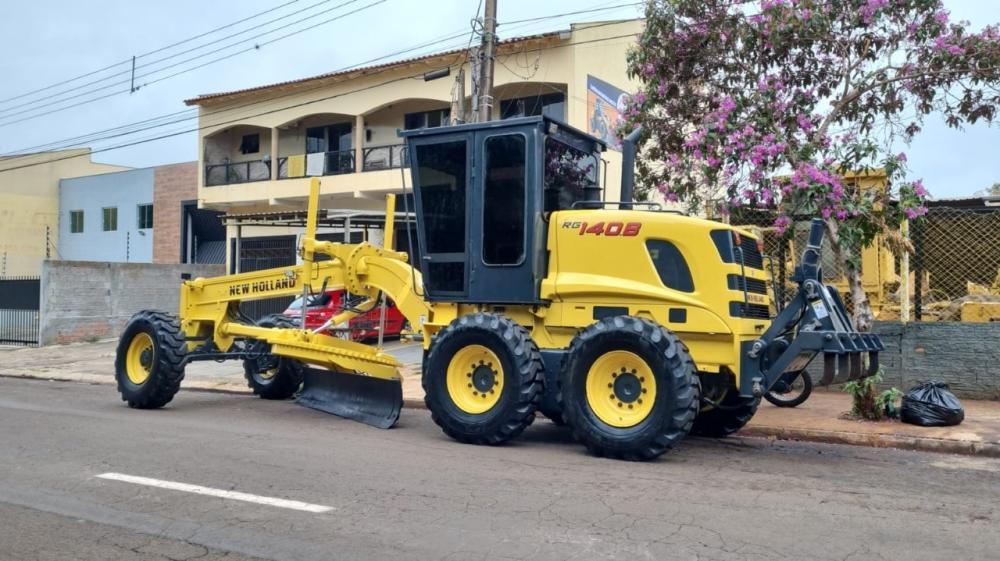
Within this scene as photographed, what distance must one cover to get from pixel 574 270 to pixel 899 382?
5.96 metres

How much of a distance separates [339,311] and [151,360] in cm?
264

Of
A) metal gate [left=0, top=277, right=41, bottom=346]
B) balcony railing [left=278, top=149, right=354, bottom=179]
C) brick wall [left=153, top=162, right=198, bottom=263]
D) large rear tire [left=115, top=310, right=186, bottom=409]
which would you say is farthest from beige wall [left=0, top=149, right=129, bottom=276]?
large rear tire [left=115, top=310, right=186, bottom=409]

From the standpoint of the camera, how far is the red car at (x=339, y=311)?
10922 mm

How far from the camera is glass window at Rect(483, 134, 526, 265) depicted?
8.35m

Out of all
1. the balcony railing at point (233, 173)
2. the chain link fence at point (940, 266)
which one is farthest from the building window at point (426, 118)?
the chain link fence at point (940, 266)

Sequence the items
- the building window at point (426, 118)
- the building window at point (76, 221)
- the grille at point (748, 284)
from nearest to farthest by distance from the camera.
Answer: the grille at point (748, 284) < the building window at point (426, 118) < the building window at point (76, 221)

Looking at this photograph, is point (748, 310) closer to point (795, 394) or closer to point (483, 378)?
point (483, 378)

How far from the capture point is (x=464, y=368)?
8375 mm

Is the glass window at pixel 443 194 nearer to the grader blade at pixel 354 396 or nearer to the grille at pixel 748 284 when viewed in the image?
the grader blade at pixel 354 396

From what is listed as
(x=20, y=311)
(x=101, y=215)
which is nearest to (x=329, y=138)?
(x=20, y=311)

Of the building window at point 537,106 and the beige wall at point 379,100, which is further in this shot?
the building window at point 537,106

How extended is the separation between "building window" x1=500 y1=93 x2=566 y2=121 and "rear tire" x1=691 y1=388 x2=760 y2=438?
14650 millimetres

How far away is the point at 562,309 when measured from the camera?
8.29 metres

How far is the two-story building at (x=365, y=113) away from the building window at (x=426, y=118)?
32mm
